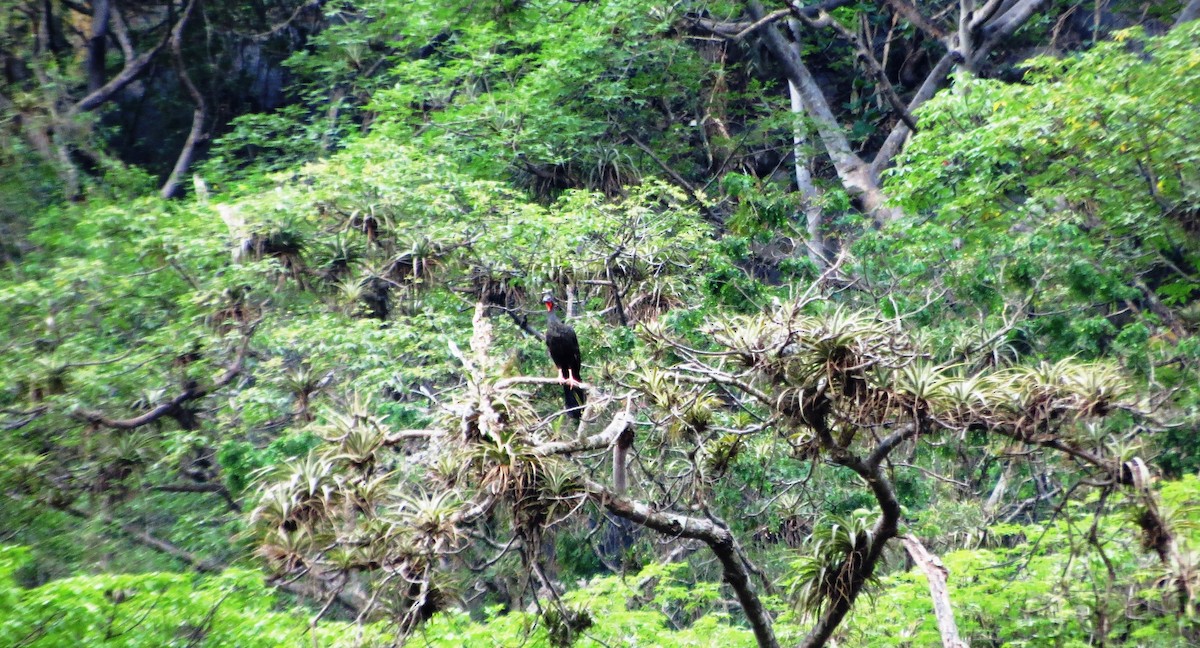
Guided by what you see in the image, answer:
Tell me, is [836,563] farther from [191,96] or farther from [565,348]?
[191,96]

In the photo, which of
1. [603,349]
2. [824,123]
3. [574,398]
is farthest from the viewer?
[824,123]

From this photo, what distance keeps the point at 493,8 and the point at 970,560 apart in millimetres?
8840

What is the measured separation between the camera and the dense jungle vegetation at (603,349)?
4.02 m

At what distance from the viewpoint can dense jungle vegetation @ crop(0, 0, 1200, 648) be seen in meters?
4.02

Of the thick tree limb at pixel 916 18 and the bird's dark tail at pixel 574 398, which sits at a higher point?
the thick tree limb at pixel 916 18

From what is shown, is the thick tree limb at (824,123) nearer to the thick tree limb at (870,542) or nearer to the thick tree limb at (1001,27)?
the thick tree limb at (1001,27)

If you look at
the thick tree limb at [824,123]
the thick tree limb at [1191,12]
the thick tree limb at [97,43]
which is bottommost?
the thick tree limb at [824,123]

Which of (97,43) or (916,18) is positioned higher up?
(97,43)

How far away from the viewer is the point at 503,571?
26.4 feet

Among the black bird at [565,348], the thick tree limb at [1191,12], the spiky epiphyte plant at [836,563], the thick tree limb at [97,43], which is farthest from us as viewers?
the thick tree limb at [97,43]

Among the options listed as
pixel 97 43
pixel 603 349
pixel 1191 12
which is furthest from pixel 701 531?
pixel 97 43

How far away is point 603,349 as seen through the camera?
24.2ft

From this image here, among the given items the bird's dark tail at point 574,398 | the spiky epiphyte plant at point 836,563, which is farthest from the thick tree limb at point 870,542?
the bird's dark tail at point 574,398

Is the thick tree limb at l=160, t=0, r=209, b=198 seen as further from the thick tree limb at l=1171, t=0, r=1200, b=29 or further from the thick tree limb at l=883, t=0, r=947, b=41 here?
the thick tree limb at l=1171, t=0, r=1200, b=29
